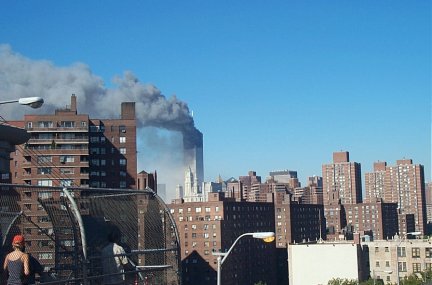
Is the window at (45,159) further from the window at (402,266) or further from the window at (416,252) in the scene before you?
the window at (416,252)

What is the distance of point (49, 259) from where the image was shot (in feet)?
40.2

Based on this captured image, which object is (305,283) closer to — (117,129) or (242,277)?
(242,277)

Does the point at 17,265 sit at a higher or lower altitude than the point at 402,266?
higher

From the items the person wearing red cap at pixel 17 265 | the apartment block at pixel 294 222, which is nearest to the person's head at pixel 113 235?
the person wearing red cap at pixel 17 265

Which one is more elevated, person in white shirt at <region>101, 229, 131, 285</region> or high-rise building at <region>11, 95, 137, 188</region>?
high-rise building at <region>11, 95, 137, 188</region>

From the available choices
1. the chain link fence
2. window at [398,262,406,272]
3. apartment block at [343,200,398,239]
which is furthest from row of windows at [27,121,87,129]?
apartment block at [343,200,398,239]

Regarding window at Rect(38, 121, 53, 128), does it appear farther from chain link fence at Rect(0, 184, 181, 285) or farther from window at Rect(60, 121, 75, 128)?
chain link fence at Rect(0, 184, 181, 285)

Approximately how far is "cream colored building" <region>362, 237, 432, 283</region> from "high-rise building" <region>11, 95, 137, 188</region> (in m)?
35.0

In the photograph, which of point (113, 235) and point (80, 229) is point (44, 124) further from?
point (113, 235)

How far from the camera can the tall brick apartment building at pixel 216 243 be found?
112 meters

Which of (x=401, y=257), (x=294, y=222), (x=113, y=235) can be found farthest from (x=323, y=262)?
(x=113, y=235)

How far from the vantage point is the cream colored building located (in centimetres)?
8931

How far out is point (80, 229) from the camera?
40.2 ft

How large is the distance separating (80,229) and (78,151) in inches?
3374
